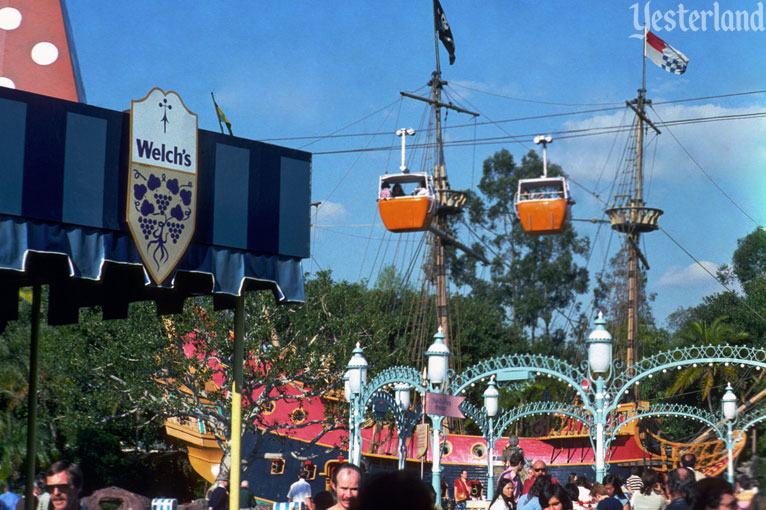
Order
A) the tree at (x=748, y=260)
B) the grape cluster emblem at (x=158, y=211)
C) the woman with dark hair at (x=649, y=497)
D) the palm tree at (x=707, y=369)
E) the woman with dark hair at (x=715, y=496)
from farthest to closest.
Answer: the tree at (x=748, y=260) < the palm tree at (x=707, y=369) < the woman with dark hair at (x=649, y=497) < the grape cluster emblem at (x=158, y=211) < the woman with dark hair at (x=715, y=496)

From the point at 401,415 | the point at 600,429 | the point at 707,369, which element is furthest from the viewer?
the point at 707,369

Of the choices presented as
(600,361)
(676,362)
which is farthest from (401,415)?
(600,361)

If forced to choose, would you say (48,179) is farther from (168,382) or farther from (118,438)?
(118,438)

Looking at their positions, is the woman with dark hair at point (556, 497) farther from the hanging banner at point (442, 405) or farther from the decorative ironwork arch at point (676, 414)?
the decorative ironwork arch at point (676, 414)

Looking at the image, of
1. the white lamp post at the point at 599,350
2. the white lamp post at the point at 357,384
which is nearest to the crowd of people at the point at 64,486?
the white lamp post at the point at 599,350

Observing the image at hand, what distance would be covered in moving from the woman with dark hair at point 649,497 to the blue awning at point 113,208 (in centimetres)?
378

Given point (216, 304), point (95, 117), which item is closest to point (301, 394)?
point (216, 304)

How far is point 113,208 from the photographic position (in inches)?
278

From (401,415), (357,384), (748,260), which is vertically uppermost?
(748,260)

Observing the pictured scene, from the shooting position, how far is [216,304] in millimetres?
9359

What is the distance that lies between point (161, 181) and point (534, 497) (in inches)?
167

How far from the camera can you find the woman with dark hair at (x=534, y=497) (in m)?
8.09

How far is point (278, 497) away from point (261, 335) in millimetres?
5599

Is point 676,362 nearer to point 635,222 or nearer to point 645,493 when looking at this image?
point 645,493
